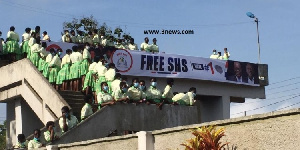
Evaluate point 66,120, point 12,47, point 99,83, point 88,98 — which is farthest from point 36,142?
point 12,47

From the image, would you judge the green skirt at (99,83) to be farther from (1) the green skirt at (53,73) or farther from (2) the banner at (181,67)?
(2) the banner at (181,67)

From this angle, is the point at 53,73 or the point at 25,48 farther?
the point at 25,48

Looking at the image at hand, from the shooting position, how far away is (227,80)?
25906mm

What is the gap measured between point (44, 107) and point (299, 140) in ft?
34.1

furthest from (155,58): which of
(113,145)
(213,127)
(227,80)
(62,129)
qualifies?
(213,127)

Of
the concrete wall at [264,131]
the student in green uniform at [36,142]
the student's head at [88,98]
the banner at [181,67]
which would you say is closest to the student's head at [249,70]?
the banner at [181,67]

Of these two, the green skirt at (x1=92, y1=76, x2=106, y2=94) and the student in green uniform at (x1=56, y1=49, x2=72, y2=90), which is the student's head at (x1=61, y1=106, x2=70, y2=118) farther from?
the student in green uniform at (x1=56, y1=49, x2=72, y2=90)

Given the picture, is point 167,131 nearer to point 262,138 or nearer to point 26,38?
point 262,138

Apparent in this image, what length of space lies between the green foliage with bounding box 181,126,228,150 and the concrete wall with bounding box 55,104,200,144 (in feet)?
20.2

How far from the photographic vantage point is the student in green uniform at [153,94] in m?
17.0

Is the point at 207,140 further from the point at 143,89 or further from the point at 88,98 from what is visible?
the point at 143,89

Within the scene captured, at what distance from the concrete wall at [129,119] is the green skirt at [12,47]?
17.8ft

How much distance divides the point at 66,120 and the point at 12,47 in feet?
19.1

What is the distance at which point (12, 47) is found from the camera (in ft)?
66.4
